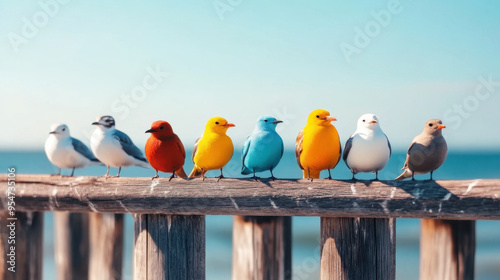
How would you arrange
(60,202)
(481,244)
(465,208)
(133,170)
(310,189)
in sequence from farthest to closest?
(133,170), (481,244), (60,202), (310,189), (465,208)

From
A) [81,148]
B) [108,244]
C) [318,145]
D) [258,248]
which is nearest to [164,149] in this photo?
[318,145]

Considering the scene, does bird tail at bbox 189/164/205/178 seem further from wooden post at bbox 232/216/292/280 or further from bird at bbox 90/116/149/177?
bird at bbox 90/116/149/177

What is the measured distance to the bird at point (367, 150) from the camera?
3545 mm

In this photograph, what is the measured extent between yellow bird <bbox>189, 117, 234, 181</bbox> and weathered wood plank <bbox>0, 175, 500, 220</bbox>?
597 mm

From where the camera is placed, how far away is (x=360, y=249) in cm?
297

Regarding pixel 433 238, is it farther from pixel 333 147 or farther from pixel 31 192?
pixel 31 192

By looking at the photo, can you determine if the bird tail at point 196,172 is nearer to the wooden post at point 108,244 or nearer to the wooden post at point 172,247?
the wooden post at point 172,247

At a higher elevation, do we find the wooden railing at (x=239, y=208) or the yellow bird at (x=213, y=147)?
the yellow bird at (x=213, y=147)

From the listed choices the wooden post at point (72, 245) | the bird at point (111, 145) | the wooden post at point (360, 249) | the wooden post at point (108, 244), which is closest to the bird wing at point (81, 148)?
the bird at point (111, 145)

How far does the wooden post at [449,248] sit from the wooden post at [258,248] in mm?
1394

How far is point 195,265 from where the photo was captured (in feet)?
10.4

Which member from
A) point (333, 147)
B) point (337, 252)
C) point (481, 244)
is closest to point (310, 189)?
point (337, 252)

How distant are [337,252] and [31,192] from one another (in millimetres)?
2205

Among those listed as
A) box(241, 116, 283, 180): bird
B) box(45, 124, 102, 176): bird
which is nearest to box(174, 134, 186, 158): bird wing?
box(241, 116, 283, 180): bird
